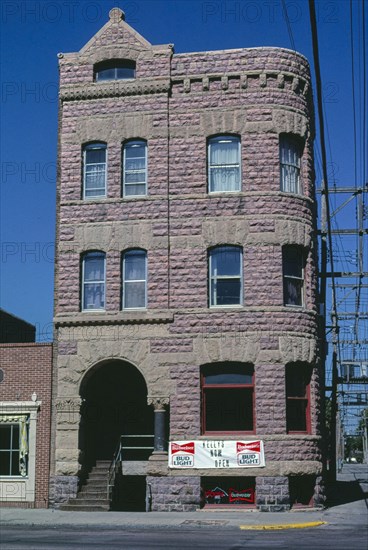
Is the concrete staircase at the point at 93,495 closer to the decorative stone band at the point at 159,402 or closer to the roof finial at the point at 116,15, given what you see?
the decorative stone band at the point at 159,402

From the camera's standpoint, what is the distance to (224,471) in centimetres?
2538

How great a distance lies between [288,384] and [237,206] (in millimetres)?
5745

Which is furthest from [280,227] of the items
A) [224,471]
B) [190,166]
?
[224,471]

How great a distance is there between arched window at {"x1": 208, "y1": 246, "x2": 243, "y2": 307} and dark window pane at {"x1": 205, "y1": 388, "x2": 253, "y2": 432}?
274 centimetres

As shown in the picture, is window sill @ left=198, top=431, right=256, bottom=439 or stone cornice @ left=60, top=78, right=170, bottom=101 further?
stone cornice @ left=60, top=78, right=170, bottom=101

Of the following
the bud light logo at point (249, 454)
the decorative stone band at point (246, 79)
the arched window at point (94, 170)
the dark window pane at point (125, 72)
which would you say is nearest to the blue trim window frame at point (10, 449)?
the bud light logo at point (249, 454)

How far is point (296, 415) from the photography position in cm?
2625

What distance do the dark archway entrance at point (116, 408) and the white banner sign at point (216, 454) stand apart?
2.84m

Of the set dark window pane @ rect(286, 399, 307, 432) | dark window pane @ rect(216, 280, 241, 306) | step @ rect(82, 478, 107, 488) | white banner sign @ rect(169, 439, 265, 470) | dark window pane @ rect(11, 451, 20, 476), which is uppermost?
dark window pane @ rect(216, 280, 241, 306)

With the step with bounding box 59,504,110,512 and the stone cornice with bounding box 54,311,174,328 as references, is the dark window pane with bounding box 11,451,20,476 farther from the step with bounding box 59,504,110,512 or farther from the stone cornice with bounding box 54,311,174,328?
the stone cornice with bounding box 54,311,174,328

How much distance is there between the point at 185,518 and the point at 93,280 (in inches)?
326

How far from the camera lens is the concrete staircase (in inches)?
1011

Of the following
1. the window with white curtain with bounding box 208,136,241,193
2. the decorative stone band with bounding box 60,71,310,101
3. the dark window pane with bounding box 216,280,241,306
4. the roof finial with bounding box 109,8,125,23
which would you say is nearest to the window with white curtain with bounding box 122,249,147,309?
the dark window pane with bounding box 216,280,241,306

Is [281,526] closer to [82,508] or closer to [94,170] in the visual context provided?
[82,508]
